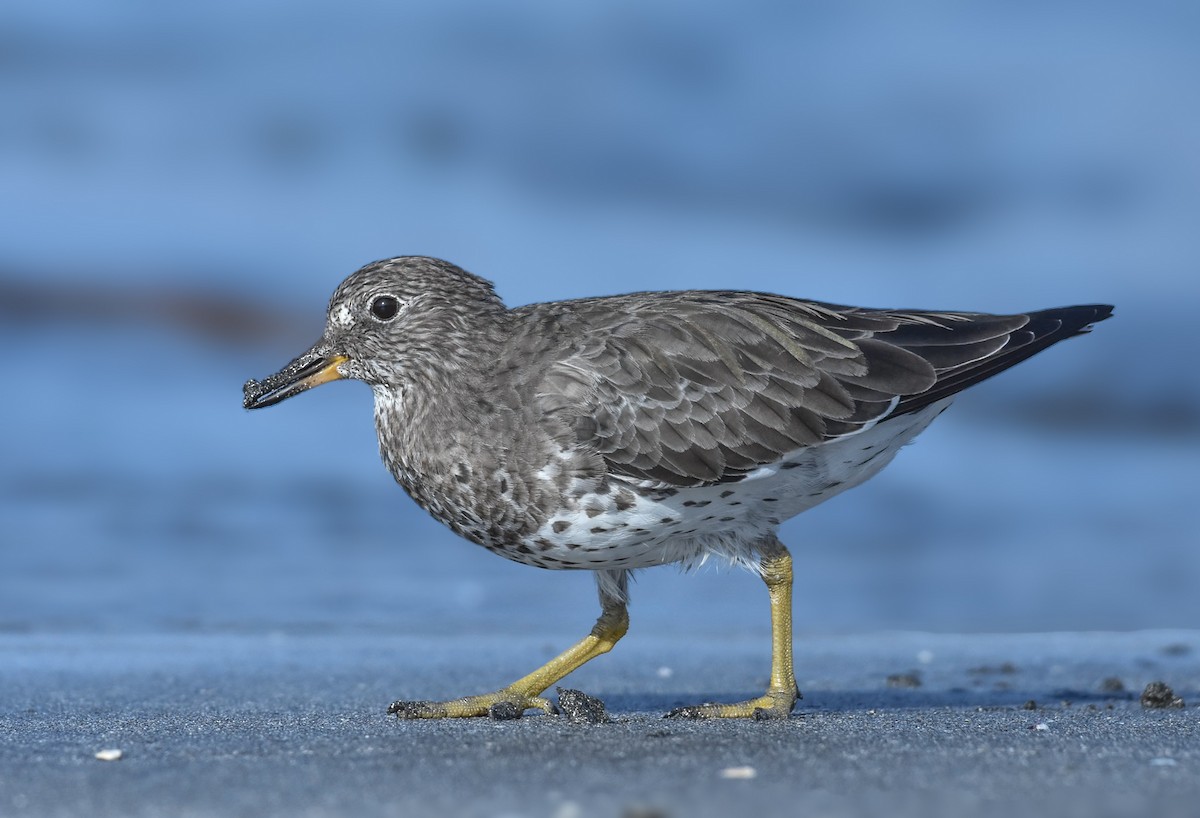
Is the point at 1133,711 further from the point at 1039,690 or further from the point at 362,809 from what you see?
the point at 362,809

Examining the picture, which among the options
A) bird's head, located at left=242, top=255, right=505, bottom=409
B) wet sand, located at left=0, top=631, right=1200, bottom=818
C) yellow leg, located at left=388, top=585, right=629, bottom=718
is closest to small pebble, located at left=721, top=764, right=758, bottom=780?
wet sand, located at left=0, top=631, right=1200, bottom=818

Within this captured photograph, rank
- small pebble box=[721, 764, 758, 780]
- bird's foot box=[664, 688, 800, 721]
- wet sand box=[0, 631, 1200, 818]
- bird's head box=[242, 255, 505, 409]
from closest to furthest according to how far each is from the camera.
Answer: wet sand box=[0, 631, 1200, 818], small pebble box=[721, 764, 758, 780], bird's foot box=[664, 688, 800, 721], bird's head box=[242, 255, 505, 409]

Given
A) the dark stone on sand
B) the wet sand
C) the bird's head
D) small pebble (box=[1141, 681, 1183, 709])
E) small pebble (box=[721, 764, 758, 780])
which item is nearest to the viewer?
the wet sand

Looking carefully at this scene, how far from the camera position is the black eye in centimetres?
713

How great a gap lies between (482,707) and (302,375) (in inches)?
71.8

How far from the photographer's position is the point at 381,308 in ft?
23.4

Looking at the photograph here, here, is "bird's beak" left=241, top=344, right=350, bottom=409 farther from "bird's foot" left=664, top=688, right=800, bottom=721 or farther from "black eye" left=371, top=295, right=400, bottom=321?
"bird's foot" left=664, top=688, right=800, bottom=721

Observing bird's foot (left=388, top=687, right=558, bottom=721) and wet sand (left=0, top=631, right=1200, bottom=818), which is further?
bird's foot (left=388, top=687, right=558, bottom=721)

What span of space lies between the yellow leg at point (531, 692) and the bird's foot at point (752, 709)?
64 centimetres

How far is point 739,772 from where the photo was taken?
474 cm

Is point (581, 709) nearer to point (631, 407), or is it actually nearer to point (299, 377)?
point (631, 407)

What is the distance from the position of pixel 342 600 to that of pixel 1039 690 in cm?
467

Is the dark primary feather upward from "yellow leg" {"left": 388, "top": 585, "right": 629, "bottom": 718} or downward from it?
upward

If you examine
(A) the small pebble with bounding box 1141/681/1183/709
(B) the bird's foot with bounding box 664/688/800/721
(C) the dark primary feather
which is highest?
(C) the dark primary feather
